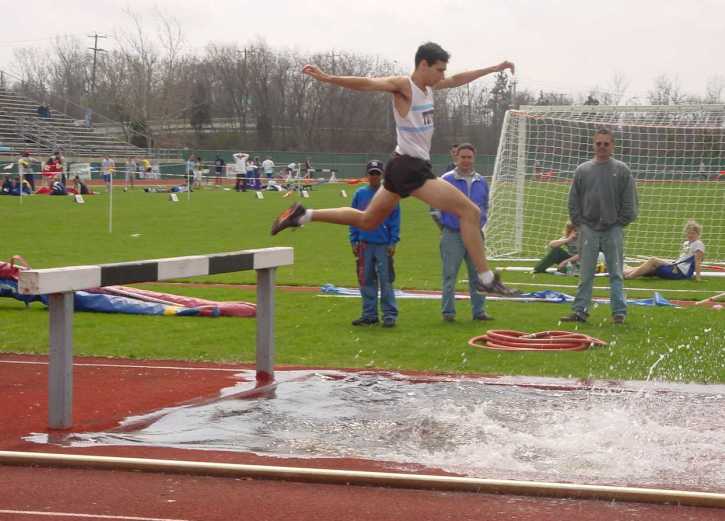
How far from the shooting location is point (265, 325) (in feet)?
30.6

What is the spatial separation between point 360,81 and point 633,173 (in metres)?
15.0

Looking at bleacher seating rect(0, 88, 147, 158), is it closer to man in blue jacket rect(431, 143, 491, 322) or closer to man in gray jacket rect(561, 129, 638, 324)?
man in blue jacket rect(431, 143, 491, 322)

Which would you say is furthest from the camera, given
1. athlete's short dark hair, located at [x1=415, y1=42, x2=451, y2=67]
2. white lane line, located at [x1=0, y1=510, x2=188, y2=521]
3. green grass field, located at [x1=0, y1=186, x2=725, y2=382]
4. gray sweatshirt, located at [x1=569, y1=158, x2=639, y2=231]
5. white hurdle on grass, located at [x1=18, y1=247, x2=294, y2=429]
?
gray sweatshirt, located at [x1=569, y1=158, x2=639, y2=231]

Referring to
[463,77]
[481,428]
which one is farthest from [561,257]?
[481,428]

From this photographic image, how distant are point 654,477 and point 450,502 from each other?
3.98 ft

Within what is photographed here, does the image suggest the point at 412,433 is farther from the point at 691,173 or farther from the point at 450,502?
the point at 691,173

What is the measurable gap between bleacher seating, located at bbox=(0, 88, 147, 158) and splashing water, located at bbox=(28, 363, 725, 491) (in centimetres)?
4960

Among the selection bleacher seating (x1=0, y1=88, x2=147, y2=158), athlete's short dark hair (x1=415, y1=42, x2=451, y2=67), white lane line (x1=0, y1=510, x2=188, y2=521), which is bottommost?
white lane line (x1=0, y1=510, x2=188, y2=521)

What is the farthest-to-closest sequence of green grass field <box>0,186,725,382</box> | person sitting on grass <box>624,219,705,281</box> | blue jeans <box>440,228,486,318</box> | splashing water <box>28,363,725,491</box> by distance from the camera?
person sitting on grass <box>624,219,705,281</box>
blue jeans <box>440,228,486,318</box>
green grass field <box>0,186,725,382</box>
splashing water <box>28,363,725,491</box>

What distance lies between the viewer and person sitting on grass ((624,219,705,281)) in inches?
720

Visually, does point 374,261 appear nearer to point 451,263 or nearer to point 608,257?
point 451,263

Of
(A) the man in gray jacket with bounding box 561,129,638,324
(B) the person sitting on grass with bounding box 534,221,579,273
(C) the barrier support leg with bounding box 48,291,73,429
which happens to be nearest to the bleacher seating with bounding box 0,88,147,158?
(B) the person sitting on grass with bounding box 534,221,579,273

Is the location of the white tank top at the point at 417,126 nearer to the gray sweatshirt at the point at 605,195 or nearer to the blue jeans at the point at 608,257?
the gray sweatshirt at the point at 605,195

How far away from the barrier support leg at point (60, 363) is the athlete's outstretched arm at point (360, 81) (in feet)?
7.91
